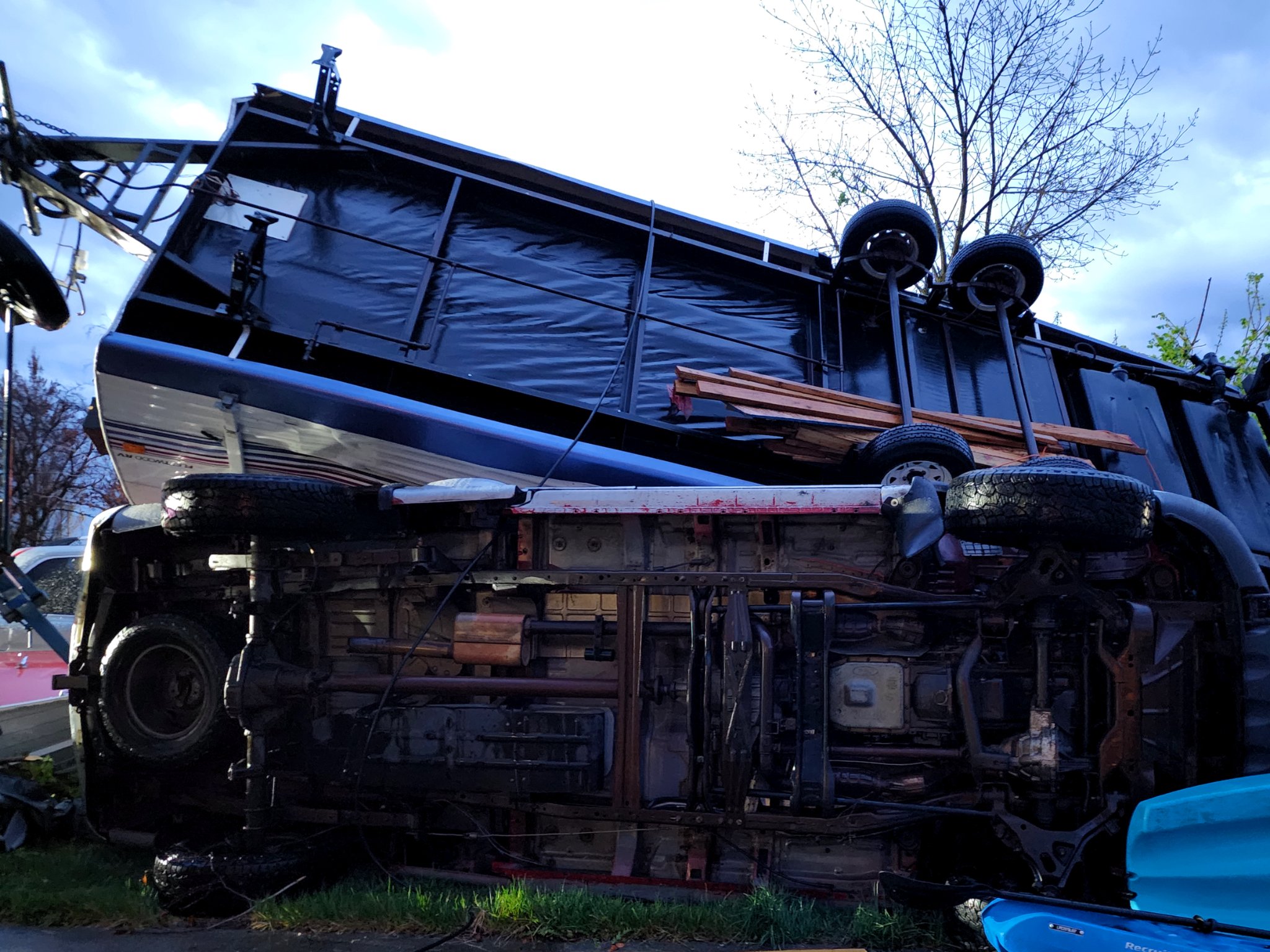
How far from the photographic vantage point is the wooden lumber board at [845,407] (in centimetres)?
500

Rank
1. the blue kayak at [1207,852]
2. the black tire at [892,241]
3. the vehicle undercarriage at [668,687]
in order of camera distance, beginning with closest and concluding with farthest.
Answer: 1. the blue kayak at [1207,852]
2. the vehicle undercarriage at [668,687]
3. the black tire at [892,241]

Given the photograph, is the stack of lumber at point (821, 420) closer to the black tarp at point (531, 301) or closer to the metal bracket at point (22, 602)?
the black tarp at point (531, 301)

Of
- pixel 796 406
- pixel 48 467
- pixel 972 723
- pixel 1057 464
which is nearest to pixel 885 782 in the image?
pixel 972 723

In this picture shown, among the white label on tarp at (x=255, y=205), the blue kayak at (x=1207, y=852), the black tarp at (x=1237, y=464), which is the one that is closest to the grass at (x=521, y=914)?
the blue kayak at (x=1207, y=852)

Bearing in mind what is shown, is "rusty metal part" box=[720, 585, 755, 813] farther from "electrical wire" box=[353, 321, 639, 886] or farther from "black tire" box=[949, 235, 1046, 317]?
"black tire" box=[949, 235, 1046, 317]

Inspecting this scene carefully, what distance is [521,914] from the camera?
3211 mm

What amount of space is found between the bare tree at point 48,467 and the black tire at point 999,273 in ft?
73.3

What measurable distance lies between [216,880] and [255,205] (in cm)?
424

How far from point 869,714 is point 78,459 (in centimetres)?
2740

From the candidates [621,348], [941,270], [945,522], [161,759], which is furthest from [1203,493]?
[941,270]

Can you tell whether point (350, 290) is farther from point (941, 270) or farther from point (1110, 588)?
point (941, 270)

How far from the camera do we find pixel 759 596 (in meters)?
3.68

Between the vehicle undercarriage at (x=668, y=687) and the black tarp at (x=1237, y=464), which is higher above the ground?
the black tarp at (x=1237, y=464)

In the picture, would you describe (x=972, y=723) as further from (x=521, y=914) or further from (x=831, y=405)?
(x=831, y=405)
